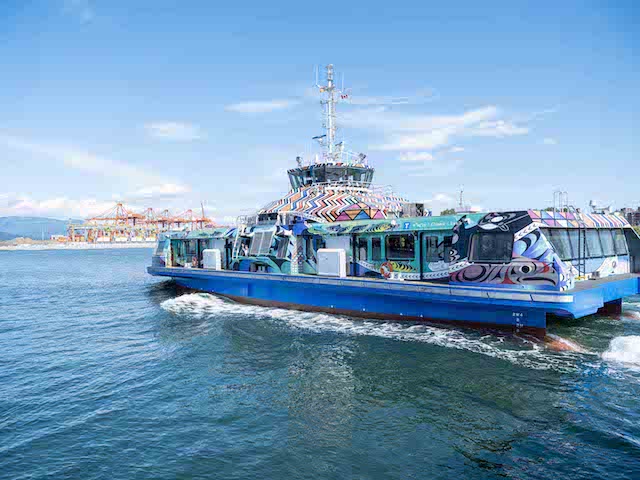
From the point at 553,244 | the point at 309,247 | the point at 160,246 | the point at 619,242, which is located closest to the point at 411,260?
the point at 553,244

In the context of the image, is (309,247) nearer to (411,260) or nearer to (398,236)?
(398,236)

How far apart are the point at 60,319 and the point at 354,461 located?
57.3 ft

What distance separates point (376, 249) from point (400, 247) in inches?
46.4

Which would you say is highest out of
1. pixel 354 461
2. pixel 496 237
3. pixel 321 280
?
pixel 496 237

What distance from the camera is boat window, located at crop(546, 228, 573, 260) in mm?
13289

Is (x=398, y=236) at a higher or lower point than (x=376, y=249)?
higher

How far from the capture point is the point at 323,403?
9.34m

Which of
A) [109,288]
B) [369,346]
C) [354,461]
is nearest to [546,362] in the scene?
[369,346]

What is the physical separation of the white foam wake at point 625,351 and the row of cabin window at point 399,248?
5.39m

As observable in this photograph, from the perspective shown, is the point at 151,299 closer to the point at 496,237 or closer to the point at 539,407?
the point at 496,237

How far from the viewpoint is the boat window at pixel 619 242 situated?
1620 cm

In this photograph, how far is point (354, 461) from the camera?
7.07 meters

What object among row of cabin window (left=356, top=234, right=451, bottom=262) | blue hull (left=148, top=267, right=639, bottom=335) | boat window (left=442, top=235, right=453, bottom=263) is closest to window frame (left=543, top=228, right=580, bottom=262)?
blue hull (left=148, top=267, right=639, bottom=335)

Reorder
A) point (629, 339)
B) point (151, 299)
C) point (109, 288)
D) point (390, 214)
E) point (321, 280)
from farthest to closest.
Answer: point (109, 288)
point (151, 299)
point (390, 214)
point (321, 280)
point (629, 339)
